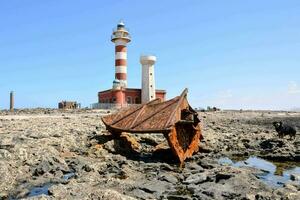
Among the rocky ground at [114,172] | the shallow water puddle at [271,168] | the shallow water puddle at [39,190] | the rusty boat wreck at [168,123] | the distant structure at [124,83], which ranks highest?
the distant structure at [124,83]

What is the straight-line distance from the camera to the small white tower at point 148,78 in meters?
44.9

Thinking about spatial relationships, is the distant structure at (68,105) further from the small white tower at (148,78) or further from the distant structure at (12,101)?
the small white tower at (148,78)

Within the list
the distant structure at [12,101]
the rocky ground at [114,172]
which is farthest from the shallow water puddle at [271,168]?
the distant structure at [12,101]

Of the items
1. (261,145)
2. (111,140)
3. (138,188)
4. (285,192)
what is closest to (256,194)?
(285,192)

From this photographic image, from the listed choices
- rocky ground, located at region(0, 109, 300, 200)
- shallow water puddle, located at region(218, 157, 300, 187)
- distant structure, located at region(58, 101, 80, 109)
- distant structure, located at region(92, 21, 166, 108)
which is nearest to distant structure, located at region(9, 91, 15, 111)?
distant structure, located at region(58, 101, 80, 109)

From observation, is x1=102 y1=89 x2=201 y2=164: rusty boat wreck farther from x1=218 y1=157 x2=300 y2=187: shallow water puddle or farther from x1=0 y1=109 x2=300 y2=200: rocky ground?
x1=218 y1=157 x2=300 y2=187: shallow water puddle

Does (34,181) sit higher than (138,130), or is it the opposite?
(138,130)

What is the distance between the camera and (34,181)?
7.63m

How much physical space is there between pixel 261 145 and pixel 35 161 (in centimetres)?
932

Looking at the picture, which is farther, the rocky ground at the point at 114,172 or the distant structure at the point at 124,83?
the distant structure at the point at 124,83

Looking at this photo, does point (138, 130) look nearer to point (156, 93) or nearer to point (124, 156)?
point (124, 156)

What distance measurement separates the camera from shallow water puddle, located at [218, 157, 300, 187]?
8.78 m

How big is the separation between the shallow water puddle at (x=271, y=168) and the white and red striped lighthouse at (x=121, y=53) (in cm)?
3318

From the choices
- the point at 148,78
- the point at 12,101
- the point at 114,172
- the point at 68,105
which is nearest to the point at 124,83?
the point at 148,78
